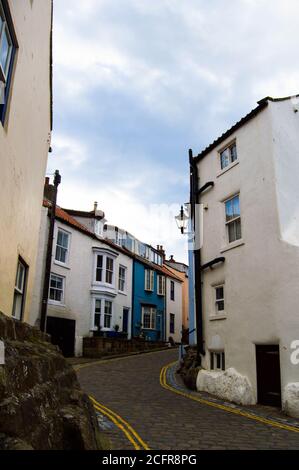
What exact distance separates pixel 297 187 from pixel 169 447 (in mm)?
8686

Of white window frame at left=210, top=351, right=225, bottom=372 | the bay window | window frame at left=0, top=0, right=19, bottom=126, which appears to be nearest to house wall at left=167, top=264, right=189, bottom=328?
the bay window

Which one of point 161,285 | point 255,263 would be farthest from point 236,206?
point 161,285

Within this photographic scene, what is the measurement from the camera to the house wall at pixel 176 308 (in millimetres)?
39347

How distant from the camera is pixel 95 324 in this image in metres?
26.3

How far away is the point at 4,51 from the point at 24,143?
2.21 metres

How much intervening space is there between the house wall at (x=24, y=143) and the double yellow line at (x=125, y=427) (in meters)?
3.33

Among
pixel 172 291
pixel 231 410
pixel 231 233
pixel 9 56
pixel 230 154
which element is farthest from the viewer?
pixel 172 291

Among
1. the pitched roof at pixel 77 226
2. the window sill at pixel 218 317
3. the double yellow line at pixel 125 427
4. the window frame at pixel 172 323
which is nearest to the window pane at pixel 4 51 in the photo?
the double yellow line at pixel 125 427

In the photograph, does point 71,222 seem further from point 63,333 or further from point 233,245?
point 233,245

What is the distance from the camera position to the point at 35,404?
3623 mm

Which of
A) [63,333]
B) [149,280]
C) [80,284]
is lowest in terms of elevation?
[63,333]

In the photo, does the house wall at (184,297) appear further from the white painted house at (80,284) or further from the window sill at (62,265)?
the window sill at (62,265)

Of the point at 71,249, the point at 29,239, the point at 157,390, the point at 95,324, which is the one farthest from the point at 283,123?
Answer: the point at 95,324
